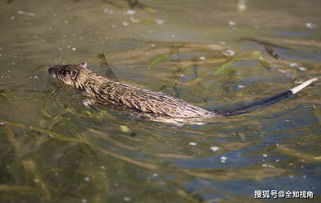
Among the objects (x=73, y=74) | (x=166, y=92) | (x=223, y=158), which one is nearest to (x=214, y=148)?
(x=223, y=158)

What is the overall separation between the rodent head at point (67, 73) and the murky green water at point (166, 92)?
15 cm

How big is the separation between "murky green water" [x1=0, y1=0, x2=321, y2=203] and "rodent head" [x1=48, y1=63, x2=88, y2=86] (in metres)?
0.15

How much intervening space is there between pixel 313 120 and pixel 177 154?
6.30 feet

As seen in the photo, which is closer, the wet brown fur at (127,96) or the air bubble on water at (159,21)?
the wet brown fur at (127,96)

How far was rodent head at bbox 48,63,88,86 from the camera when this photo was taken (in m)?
6.45

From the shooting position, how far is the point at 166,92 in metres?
6.73

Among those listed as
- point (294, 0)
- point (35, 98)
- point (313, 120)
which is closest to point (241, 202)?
point (313, 120)

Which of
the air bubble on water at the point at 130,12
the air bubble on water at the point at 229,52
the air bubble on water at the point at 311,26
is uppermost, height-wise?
the air bubble on water at the point at 130,12

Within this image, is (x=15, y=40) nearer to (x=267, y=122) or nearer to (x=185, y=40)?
(x=185, y=40)

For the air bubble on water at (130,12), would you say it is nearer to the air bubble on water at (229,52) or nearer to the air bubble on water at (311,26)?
the air bubble on water at (229,52)

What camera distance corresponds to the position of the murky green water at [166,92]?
4.69 metres

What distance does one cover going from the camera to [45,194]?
4.36m

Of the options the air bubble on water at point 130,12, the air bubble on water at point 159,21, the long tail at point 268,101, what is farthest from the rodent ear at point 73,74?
the air bubble on water at point 130,12

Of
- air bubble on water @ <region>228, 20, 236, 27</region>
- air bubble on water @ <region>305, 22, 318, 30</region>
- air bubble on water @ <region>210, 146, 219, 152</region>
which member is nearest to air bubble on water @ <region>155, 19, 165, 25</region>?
air bubble on water @ <region>228, 20, 236, 27</region>
